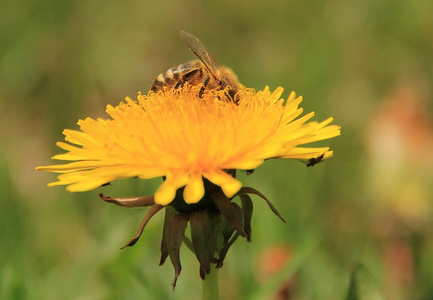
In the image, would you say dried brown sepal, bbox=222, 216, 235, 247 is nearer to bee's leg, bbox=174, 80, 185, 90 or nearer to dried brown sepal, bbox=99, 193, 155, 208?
dried brown sepal, bbox=99, 193, 155, 208

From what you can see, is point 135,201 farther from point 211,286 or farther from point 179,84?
point 179,84

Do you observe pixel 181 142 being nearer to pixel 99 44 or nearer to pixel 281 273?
pixel 281 273

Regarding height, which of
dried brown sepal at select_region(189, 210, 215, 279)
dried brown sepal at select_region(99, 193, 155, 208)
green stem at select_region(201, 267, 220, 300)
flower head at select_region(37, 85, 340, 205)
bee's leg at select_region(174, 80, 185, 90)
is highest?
bee's leg at select_region(174, 80, 185, 90)

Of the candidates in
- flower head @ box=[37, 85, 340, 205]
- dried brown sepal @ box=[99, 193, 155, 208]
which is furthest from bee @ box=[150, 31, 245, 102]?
dried brown sepal @ box=[99, 193, 155, 208]

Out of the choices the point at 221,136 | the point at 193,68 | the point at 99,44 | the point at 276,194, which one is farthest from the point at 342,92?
the point at 221,136

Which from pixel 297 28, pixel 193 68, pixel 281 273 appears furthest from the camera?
pixel 297 28

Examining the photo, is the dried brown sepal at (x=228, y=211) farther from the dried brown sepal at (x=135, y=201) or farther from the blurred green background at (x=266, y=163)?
the blurred green background at (x=266, y=163)
